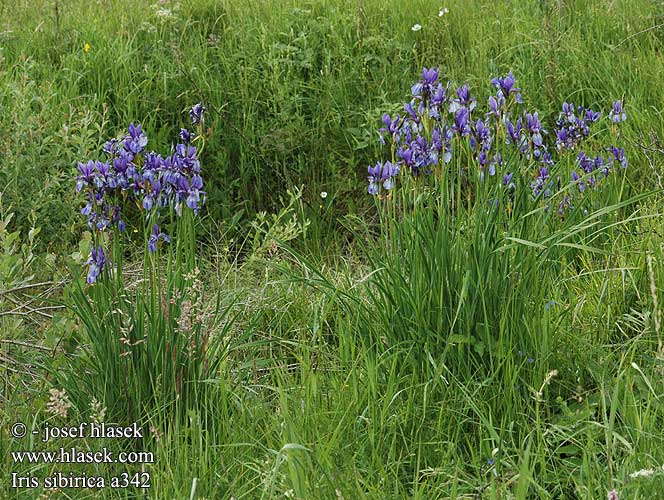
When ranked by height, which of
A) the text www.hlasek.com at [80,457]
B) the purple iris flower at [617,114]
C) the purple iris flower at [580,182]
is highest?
the purple iris flower at [617,114]

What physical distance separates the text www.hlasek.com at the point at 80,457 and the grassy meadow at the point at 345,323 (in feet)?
0.06

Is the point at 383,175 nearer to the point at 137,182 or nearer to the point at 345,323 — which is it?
the point at 345,323

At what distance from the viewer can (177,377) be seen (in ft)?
8.43

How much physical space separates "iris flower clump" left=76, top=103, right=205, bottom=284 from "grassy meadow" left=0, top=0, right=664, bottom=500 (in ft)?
0.09

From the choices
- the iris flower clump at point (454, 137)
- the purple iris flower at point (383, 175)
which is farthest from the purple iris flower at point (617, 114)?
the purple iris flower at point (383, 175)

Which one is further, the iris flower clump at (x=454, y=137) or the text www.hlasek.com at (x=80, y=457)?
the iris flower clump at (x=454, y=137)

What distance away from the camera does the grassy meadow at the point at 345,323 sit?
2266mm

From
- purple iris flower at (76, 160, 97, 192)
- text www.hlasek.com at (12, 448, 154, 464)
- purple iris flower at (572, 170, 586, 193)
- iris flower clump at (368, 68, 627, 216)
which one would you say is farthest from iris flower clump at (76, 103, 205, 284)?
purple iris flower at (572, 170, 586, 193)

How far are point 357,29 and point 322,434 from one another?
3.25m

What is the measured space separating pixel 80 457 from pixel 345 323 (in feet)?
3.17

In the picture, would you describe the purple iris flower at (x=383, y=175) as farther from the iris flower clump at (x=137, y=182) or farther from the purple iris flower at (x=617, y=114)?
the purple iris flower at (x=617, y=114)

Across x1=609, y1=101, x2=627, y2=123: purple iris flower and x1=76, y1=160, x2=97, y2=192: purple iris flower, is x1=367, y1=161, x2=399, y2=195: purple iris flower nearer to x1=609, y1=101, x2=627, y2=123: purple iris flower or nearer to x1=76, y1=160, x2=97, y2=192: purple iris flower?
x1=76, y1=160, x2=97, y2=192: purple iris flower

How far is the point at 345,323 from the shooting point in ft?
9.77

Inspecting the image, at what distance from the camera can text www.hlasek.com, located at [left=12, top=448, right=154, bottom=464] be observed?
2.39m
